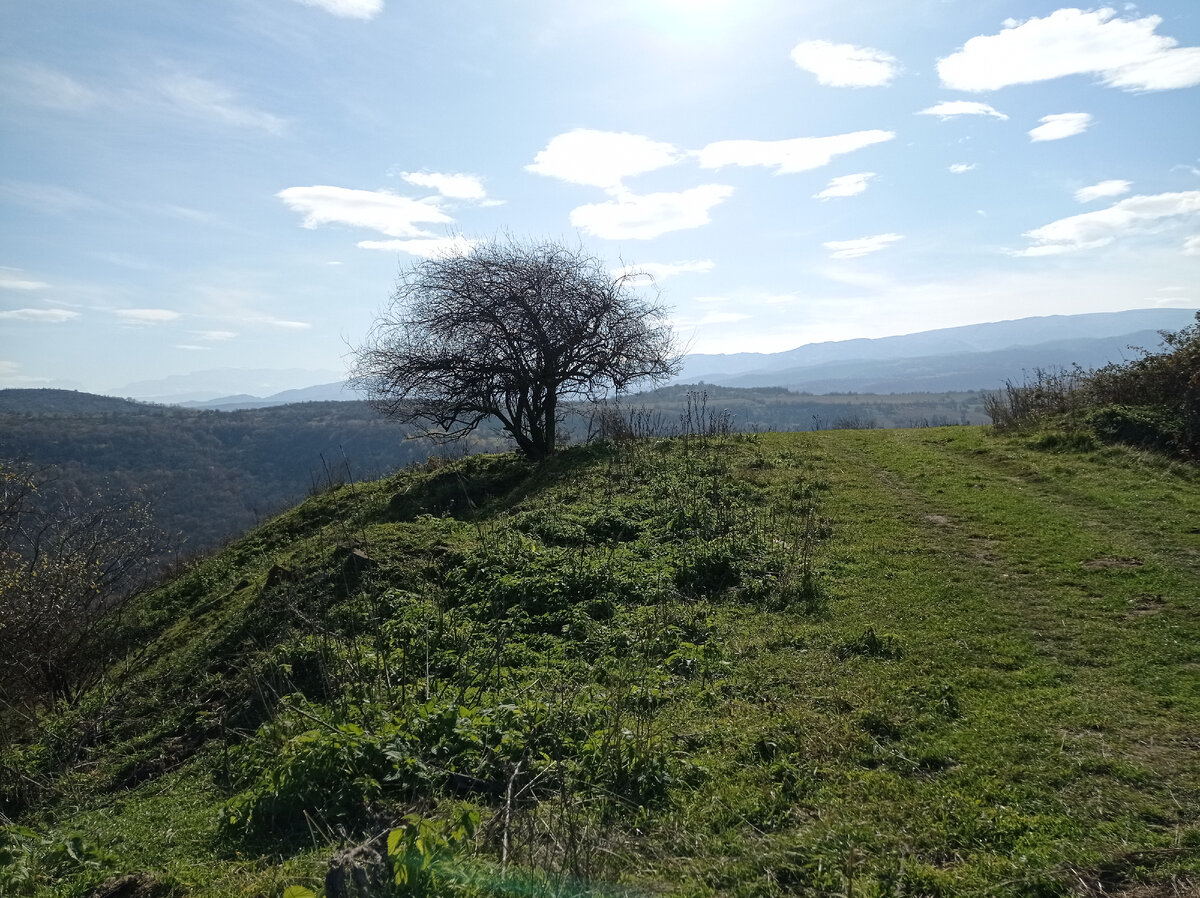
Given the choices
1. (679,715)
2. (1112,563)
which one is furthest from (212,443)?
(1112,563)

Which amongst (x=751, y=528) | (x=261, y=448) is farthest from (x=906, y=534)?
(x=261, y=448)

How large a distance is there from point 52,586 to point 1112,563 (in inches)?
657

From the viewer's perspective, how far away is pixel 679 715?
6.50m

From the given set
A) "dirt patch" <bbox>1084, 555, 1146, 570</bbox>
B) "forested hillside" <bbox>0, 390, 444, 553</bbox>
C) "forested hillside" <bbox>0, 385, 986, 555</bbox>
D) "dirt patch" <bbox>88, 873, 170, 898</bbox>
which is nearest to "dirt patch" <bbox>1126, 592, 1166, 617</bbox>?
"dirt patch" <bbox>1084, 555, 1146, 570</bbox>

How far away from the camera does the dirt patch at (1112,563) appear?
9.47 m

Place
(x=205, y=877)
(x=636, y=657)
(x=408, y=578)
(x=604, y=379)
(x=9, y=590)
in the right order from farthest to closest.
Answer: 1. (x=604, y=379)
2. (x=9, y=590)
3. (x=408, y=578)
4. (x=636, y=657)
5. (x=205, y=877)

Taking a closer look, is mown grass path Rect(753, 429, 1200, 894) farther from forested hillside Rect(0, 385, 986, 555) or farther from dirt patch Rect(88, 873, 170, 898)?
forested hillside Rect(0, 385, 986, 555)

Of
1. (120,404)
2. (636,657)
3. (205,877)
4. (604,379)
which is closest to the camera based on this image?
(205,877)

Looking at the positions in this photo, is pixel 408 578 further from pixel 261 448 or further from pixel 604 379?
pixel 261 448

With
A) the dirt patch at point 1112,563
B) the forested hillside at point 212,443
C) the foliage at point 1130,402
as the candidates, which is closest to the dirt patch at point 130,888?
the dirt patch at point 1112,563

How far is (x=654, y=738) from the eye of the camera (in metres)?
5.92

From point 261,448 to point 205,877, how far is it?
409ft

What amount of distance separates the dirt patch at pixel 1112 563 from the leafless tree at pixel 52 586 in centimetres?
1554

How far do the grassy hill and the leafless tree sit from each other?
147cm
